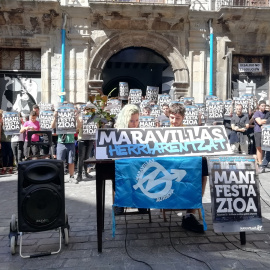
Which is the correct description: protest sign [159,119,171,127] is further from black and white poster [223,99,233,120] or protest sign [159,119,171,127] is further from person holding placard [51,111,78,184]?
person holding placard [51,111,78,184]

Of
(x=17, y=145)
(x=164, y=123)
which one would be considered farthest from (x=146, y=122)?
(x=17, y=145)

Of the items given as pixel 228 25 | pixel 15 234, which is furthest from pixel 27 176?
pixel 228 25

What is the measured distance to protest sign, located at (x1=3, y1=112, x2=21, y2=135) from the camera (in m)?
8.88

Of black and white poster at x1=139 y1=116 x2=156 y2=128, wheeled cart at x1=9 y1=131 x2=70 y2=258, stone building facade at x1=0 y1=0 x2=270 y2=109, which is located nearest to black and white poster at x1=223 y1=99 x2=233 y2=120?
black and white poster at x1=139 y1=116 x2=156 y2=128

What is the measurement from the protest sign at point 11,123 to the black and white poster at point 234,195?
22.6 ft

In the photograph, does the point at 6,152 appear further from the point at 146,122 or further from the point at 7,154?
the point at 146,122

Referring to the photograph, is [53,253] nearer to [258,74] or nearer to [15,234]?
[15,234]

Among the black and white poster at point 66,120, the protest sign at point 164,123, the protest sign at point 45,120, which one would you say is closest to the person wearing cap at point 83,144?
the black and white poster at point 66,120

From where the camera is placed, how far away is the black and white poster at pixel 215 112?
9555mm

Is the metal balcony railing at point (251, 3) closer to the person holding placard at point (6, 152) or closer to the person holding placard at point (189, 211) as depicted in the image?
the person holding placard at point (6, 152)

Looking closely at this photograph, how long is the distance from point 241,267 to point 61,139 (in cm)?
554

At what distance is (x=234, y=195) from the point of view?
11.3ft

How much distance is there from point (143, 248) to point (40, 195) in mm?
1274

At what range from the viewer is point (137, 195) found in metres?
3.46
